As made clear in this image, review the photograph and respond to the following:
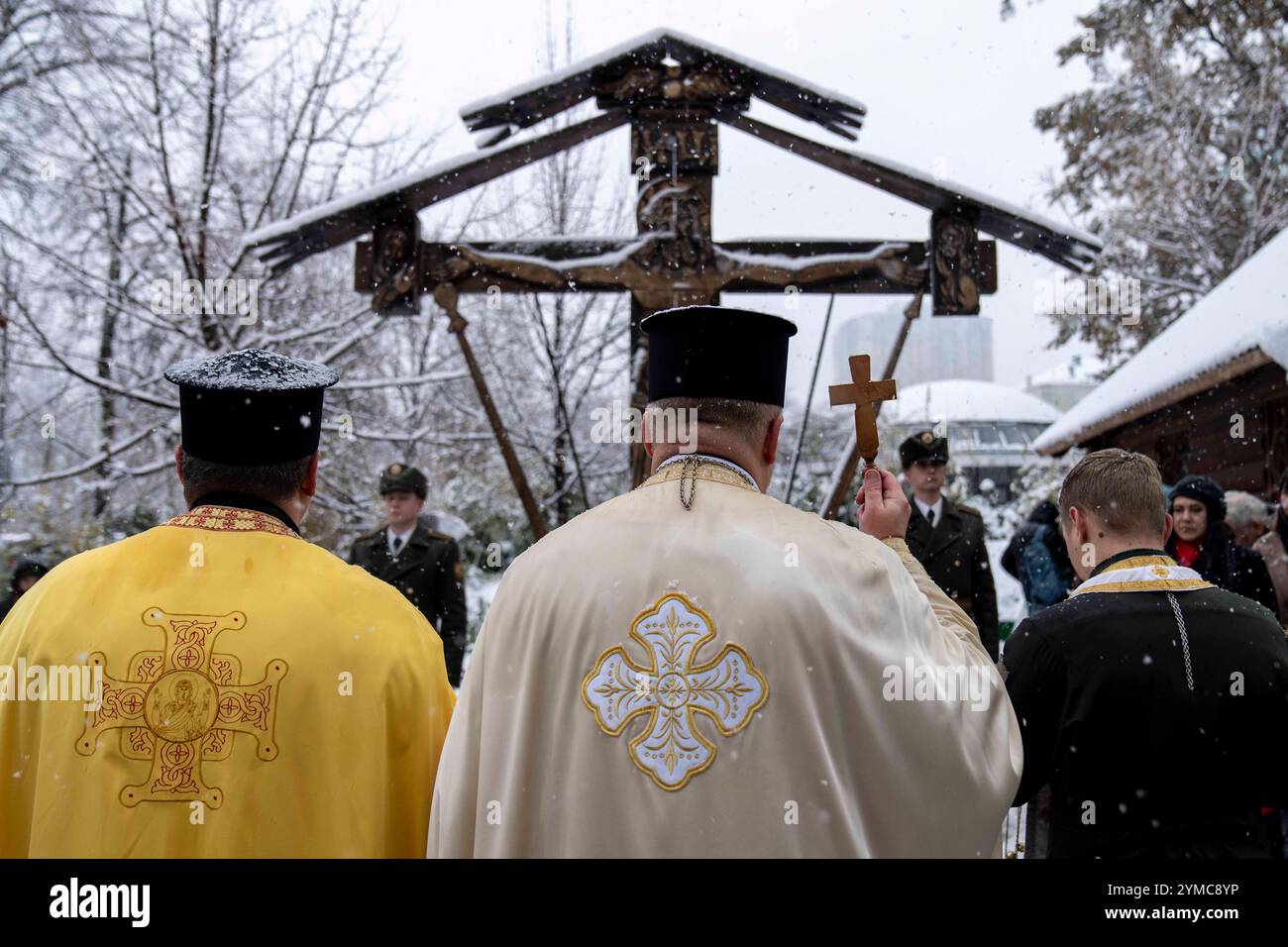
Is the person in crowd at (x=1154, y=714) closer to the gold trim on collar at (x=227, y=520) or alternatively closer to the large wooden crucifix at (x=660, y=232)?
the gold trim on collar at (x=227, y=520)

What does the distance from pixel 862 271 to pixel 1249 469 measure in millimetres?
4830

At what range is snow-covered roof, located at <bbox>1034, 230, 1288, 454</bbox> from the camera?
621cm

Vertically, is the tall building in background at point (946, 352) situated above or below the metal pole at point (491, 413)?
above

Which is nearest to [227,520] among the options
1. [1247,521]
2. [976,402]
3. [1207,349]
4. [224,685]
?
[224,685]

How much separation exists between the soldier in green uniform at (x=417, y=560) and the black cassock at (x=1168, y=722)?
418 cm

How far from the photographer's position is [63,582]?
2.25 metres

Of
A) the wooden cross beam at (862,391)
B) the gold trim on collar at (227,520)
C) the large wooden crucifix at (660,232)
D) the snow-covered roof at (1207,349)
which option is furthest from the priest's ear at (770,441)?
the snow-covered roof at (1207,349)

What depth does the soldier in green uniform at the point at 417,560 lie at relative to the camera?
6.05 meters

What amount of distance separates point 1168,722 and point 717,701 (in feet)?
3.86

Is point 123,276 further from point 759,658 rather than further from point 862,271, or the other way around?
point 759,658

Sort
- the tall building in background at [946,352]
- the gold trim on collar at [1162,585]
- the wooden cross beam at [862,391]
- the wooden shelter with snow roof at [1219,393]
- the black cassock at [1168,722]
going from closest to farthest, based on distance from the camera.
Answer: the black cassock at [1168,722] → the gold trim on collar at [1162,585] → the wooden cross beam at [862,391] → the wooden shelter with snow roof at [1219,393] → the tall building in background at [946,352]

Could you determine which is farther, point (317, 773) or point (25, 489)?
point (25, 489)
